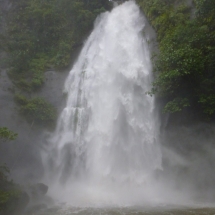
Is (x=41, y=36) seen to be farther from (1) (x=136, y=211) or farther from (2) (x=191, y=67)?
(1) (x=136, y=211)

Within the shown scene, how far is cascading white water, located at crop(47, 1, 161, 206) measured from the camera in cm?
1507

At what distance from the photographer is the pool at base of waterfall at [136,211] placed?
430 inches

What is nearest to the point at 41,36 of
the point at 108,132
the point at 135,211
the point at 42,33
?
the point at 42,33

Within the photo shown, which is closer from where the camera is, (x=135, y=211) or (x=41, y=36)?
(x=135, y=211)

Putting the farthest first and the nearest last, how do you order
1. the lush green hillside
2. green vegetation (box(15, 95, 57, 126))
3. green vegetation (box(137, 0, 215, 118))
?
1. the lush green hillside
2. green vegetation (box(15, 95, 57, 126))
3. green vegetation (box(137, 0, 215, 118))

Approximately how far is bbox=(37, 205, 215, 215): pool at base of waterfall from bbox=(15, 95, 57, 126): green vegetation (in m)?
6.29

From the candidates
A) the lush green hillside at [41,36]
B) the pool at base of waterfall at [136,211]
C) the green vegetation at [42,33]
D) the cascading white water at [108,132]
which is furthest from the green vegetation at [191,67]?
the green vegetation at [42,33]

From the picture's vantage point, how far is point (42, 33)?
22.2 meters

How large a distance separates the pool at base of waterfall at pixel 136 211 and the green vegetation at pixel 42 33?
30.5ft

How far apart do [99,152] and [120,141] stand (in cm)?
142

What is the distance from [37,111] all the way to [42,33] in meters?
8.43

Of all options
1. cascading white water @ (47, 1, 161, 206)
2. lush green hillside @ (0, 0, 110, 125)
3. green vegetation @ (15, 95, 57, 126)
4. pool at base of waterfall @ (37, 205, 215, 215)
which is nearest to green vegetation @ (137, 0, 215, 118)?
cascading white water @ (47, 1, 161, 206)

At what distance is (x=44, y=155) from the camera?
16.0 metres

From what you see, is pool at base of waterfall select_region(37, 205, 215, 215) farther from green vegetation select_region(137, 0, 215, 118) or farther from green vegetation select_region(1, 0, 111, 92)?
green vegetation select_region(1, 0, 111, 92)
